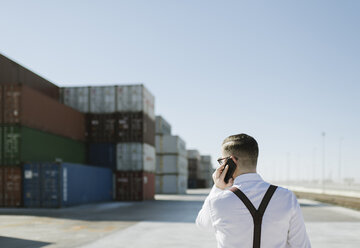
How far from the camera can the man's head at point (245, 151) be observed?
2568 mm

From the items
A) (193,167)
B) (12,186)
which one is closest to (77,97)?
(12,186)

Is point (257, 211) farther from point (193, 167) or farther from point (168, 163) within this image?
point (193, 167)

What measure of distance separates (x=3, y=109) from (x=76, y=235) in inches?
556

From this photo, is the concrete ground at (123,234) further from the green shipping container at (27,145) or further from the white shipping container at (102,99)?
the white shipping container at (102,99)

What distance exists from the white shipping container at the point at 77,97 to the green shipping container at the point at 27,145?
4.87 m

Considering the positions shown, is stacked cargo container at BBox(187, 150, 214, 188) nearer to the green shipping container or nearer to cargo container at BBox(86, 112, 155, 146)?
cargo container at BBox(86, 112, 155, 146)

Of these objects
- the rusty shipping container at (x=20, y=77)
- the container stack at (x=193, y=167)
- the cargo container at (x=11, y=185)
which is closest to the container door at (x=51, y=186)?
the cargo container at (x=11, y=185)

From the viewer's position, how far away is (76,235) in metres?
12.6

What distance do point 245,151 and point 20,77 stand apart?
28.3m

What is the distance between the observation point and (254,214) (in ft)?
7.79

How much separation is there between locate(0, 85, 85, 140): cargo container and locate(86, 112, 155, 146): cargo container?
2423 millimetres

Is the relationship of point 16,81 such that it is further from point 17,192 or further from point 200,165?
point 200,165

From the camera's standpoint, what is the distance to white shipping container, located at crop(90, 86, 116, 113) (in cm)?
3388

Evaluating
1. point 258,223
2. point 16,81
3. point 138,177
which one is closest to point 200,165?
point 138,177
